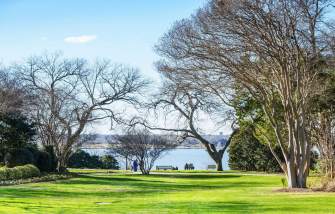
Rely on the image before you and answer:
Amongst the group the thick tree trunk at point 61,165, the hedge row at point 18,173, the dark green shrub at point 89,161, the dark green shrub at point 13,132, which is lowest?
the hedge row at point 18,173

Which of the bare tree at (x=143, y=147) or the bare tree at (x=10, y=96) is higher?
the bare tree at (x=10, y=96)

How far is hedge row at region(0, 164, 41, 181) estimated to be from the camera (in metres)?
31.7

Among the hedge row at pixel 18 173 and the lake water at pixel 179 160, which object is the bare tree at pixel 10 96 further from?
the lake water at pixel 179 160

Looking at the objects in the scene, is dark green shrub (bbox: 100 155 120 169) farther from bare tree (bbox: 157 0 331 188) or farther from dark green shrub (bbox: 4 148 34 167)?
bare tree (bbox: 157 0 331 188)

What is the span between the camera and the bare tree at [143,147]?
1905 inches

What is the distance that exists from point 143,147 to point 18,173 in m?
16.7

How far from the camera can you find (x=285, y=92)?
24.9 metres

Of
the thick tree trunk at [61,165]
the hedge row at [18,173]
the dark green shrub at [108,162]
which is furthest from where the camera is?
the dark green shrub at [108,162]

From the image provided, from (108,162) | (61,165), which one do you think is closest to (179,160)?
(108,162)

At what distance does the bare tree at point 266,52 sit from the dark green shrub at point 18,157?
50.3ft

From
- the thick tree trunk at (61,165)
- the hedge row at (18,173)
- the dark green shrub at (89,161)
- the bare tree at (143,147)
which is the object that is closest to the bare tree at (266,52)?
the hedge row at (18,173)

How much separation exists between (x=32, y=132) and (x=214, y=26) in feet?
69.2

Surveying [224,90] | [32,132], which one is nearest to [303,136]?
[224,90]

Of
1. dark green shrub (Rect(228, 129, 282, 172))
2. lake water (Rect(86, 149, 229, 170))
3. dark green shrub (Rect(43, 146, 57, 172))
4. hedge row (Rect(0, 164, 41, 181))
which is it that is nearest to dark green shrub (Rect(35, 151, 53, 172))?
dark green shrub (Rect(43, 146, 57, 172))
